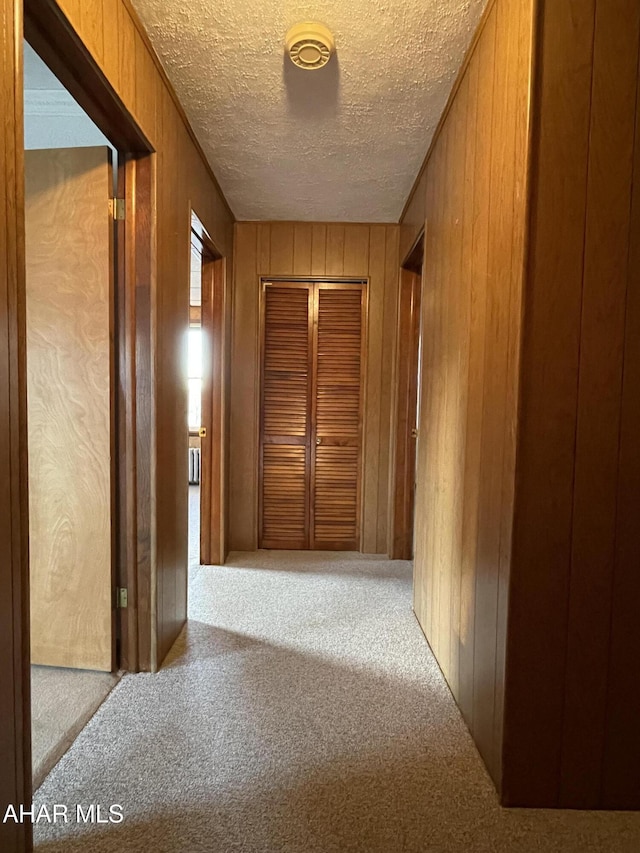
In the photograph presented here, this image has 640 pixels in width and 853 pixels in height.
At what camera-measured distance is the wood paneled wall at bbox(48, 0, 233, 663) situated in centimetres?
155

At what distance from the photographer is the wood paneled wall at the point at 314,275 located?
11.2 ft

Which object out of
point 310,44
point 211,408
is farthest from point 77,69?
point 211,408

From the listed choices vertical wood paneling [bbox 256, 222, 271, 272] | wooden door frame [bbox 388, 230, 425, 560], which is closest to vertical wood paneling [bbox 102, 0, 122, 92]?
vertical wood paneling [bbox 256, 222, 271, 272]

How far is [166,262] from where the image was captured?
1.97 meters

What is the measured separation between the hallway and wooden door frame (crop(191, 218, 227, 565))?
3.22 feet

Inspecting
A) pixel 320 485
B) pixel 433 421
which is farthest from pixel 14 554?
pixel 320 485

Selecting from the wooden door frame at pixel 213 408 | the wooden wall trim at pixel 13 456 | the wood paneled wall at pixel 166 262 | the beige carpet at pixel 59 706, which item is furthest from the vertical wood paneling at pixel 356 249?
the beige carpet at pixel 59 706

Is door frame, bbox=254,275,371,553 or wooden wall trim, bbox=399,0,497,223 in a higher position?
wooden wall trim, bbox=399,0,497,223

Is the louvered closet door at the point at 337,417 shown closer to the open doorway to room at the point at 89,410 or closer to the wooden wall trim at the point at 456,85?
the wooden wall trim at the point at 456,85

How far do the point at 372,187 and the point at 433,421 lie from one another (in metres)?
1.52

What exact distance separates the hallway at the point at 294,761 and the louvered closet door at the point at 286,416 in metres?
1.26

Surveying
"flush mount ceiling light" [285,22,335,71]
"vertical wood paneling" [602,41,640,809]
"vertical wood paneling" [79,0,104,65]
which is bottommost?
"vertical wood paneling" [602,41,640,809]

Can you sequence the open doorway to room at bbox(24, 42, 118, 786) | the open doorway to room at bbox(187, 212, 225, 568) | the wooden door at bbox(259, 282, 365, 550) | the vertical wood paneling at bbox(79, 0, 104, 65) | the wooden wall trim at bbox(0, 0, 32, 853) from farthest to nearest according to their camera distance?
the wooden door at bbox(259, 282, 365, 550) < the open doorway to room at bbox(187, 212, 225, 568) < the open doorway to room at bbox(24, 42, 118, 786) < the vertical wood paneling at bbox(79, 0, 104, 65) < the wooden wall trim at bbox(0, 0, 32, 853)

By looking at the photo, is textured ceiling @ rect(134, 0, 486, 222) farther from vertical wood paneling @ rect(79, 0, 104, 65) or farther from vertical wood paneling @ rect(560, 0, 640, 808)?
vertical wood paneling @ rect(560, 0, 640, 808)
